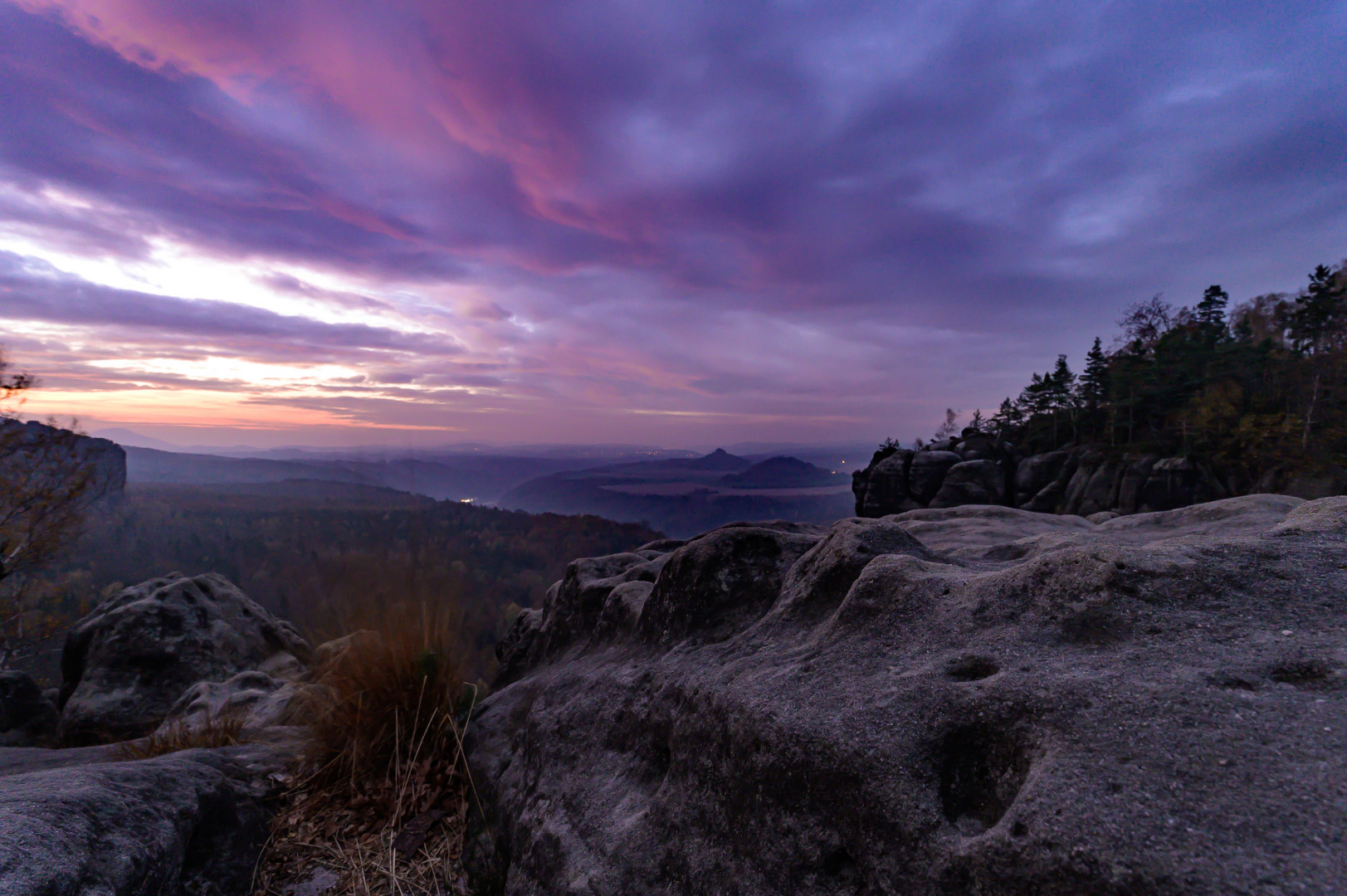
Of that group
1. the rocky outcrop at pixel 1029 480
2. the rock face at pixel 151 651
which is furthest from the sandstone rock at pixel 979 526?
the rocky outcrop at pixel 1029 480

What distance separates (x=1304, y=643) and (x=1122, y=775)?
3.14 ft

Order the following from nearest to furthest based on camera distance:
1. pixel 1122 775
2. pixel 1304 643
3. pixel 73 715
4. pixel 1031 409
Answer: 1. pixel 1122 775
2. pixel 1304 643
3. pixel 73 715
4. pixel 1031 409

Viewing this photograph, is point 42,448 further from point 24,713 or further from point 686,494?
point 686,494

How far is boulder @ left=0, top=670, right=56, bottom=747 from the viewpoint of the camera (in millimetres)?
9930

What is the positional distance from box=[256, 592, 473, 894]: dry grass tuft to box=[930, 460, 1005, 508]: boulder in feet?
163

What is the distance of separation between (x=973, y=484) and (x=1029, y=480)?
4947 mm

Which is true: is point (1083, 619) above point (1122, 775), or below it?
above

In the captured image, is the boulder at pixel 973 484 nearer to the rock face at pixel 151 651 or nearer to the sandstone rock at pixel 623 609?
the rock face at pixel 151 651

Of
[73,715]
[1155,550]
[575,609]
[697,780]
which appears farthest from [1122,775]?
[73,715]

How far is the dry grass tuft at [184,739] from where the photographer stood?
431 cm

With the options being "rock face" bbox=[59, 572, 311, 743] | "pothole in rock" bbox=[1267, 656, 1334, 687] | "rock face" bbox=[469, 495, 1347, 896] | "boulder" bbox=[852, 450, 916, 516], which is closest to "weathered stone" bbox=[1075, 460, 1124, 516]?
"boulder" bbox=[852, 450, 916, 516]

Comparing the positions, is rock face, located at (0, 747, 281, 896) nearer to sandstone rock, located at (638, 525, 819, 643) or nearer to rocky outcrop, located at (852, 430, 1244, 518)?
sandstone rock, located at (638, 525, 819, 643)

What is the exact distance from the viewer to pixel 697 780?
2.58 metres

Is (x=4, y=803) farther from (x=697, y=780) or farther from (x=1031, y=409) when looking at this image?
(x=1031, y=409)
